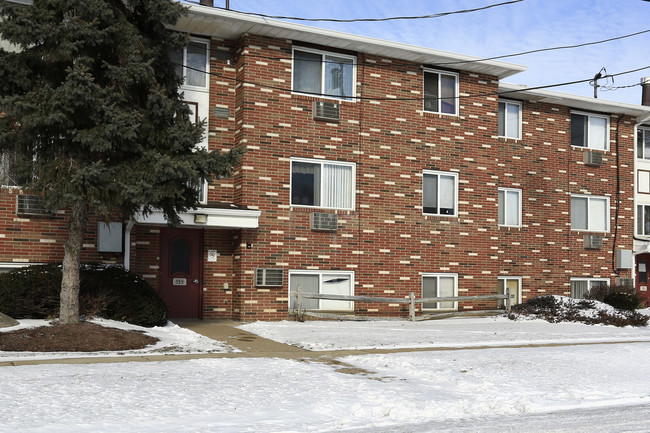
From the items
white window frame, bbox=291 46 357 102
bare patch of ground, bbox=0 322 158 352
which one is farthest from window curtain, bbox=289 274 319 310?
bare patch of ground, bbox=0 322 158 352

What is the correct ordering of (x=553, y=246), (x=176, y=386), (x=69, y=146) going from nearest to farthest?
(x=176, y=386) → (x=69, y=146) → (x=553, y=246)

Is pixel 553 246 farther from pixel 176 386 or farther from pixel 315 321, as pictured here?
pixel 176 386

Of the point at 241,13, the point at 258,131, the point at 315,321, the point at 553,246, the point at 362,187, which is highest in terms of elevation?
the point at 241,13

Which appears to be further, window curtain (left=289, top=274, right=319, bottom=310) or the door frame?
window curtain (left=289, top=274, right=319, bottom=310)

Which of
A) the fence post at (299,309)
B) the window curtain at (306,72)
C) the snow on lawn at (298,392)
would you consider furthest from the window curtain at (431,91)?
the snow on lawn at (298,392)

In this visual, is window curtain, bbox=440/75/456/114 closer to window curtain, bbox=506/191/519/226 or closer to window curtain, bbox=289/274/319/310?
window curtain, bbox=506/191/519/226

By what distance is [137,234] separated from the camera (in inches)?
738

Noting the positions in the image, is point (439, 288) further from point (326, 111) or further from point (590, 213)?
point (590, 213)

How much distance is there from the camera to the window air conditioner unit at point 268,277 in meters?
19.5

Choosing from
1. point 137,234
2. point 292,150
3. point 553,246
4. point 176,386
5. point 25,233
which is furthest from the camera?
point 553,246

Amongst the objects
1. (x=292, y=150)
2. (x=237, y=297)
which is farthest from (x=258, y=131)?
(x=237, y=297)

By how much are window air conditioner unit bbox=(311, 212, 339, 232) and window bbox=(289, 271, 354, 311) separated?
1.25m

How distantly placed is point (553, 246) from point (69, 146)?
59.1 feet

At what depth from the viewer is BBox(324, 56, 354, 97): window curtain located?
21.0 meters
